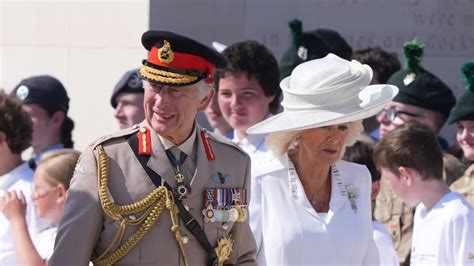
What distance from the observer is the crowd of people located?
5137 mm

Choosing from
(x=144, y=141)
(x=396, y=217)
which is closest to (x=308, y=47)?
(x=396, y=217)

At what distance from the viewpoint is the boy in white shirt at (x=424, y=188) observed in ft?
22.2

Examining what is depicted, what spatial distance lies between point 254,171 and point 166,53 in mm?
1093

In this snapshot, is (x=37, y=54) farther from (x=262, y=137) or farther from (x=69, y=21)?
(x=262, y=137)

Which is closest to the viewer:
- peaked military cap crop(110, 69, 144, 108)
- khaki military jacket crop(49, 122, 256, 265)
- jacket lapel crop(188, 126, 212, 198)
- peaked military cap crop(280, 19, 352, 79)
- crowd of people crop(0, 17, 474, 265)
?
khaki military jacket crop(49, 122, 256, 265)

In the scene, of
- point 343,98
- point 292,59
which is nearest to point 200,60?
point 343,98

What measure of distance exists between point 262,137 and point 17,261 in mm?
1533

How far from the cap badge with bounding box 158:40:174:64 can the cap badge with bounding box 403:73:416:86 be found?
11.0 feet

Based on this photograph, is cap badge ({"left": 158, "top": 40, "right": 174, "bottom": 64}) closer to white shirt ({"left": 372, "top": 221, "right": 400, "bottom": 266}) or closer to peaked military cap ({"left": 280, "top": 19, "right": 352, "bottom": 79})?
white shirt ({"left": 372, "top": 221, "right": 400, "bottom": 266})

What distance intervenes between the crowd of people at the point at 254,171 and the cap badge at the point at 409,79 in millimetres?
14

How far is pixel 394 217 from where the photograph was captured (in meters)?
7.79

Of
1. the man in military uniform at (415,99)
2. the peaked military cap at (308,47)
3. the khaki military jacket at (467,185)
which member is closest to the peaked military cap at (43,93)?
the peaked military cap at (308,47)

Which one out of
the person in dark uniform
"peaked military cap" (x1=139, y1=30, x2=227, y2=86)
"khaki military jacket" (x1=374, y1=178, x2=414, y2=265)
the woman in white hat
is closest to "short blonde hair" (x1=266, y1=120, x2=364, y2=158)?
the woman in white hat

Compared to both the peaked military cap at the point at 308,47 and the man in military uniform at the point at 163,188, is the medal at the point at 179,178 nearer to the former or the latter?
the man in military uniform at the point at 163,188
